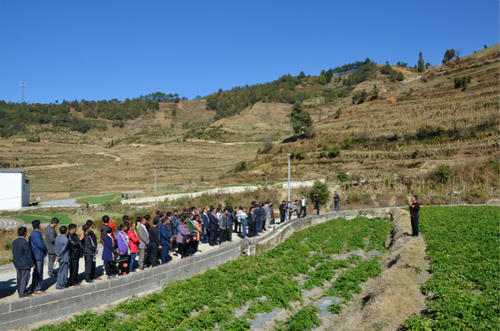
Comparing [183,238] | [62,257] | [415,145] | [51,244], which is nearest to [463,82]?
[415,145]

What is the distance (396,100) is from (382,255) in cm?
7104

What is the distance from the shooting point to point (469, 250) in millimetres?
13055

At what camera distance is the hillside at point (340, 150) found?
4041cm

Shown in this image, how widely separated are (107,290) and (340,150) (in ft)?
173

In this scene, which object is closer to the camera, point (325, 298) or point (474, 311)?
point (474, 311)

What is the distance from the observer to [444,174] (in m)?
37.7

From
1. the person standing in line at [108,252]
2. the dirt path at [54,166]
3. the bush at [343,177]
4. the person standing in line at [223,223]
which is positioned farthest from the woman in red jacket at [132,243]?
the dirt path at [54,166]

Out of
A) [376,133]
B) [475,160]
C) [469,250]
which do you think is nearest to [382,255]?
[469,250]

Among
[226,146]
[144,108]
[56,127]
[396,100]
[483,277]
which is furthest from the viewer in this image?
[144,108]

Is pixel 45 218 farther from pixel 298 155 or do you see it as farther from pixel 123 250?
pixel 298 155

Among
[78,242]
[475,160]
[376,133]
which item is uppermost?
[376,133]

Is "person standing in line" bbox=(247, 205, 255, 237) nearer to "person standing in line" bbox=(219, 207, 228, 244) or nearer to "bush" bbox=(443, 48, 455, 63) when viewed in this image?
"person standing in line" bbox=(219, 207, 228, 244)

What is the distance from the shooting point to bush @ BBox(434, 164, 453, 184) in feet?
123

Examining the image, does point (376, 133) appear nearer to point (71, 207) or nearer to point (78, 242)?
point (71, 207)
